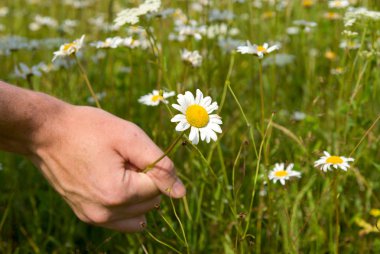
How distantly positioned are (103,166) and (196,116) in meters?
0.17

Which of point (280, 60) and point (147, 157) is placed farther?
point (280, 60)

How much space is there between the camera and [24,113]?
96cm

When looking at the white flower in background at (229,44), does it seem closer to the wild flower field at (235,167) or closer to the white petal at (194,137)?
the wild flower field at (235,167)

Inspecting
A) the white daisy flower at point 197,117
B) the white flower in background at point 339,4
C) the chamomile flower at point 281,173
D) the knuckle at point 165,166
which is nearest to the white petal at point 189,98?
the white daisy flower at point 197,117

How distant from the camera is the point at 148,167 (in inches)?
37.2

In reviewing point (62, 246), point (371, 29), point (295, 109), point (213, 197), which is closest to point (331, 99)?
point (295, 109)

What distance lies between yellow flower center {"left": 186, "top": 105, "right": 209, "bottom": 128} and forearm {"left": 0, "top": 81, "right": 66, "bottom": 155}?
237 millimetres

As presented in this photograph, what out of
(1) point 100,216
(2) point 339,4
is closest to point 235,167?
(1) point 100,216

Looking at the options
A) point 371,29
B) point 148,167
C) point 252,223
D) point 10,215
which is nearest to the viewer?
point 148,167

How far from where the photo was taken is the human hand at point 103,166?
918 mm

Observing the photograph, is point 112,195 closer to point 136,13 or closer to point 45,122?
point 45,122

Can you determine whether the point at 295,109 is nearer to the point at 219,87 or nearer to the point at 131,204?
the point at 219,87

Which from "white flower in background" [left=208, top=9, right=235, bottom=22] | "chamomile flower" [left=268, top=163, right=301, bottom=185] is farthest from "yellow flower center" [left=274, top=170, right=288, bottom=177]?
"white flower in background" [left=208, top=9, right=235, bottom=22]

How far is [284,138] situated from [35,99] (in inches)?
31.4
